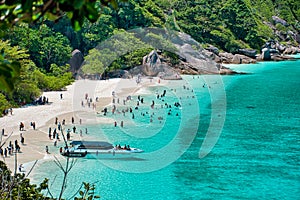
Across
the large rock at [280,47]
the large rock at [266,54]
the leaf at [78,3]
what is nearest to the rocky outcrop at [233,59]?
the large rock at [266,54]

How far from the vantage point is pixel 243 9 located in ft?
258

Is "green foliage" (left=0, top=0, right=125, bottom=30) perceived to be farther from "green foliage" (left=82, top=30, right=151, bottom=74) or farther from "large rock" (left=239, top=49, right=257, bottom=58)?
"large rock" (left=239, top=49, right=257, bottom=58)

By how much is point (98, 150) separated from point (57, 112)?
1023cm

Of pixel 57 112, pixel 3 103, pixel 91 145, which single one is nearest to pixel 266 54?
pixel 57 112

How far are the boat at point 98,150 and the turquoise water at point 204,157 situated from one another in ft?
2.04

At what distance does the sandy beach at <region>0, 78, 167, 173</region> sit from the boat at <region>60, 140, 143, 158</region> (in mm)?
1049

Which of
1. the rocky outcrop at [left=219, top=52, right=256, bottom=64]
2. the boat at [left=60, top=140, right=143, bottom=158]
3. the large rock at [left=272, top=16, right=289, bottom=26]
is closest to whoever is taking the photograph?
the boat at [left=60, top=140, right=143, bottom=158]

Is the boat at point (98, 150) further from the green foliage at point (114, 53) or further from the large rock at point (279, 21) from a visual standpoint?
the large rock at point (279, 21)

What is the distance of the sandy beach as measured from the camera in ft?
77.5

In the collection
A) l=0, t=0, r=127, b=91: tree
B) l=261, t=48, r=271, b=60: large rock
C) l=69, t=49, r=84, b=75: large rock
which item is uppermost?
l=261, t=48, r=271, b=60: large rock

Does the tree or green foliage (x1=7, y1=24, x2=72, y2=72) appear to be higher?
green foliage (x1=7, y1=24, x2=72, y2=72)

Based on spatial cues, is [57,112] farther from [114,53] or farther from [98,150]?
[114,53]

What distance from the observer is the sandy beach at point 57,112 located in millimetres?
23609

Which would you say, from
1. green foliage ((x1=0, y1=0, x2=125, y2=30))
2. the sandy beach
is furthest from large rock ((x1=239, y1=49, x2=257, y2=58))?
green foliage ((x1=0, y1=0, x2=125, y2=30))
